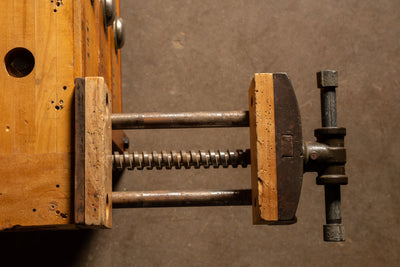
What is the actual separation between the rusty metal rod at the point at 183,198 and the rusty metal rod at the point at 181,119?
0.82ft

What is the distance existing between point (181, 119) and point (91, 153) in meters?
0.34

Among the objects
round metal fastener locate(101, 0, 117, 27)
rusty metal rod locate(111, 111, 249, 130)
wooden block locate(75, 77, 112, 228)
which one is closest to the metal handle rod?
rusty metal rod locate(111, 111, 249, 130)

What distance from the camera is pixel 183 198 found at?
1.26 m

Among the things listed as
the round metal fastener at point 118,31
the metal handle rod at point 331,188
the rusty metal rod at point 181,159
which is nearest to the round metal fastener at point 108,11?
the round metal fastener at point 118,31

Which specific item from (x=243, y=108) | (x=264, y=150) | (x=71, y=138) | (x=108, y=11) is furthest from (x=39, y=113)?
(x=243, y=108)

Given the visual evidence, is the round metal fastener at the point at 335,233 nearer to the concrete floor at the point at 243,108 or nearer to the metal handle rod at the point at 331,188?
the metal handle rod at the point at 331,188

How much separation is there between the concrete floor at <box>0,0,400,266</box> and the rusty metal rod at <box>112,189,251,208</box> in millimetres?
862

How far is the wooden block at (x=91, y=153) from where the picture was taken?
3.65 feet

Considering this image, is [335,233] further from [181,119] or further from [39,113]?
[39,113]

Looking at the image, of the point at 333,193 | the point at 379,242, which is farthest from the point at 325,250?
the point at 333,193

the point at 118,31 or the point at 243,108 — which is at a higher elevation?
the point at 118,31

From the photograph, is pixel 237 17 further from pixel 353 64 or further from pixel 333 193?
pixel 333 193

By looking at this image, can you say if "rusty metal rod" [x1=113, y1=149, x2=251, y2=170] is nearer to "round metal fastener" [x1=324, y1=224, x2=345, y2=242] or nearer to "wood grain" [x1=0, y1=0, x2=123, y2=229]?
"wood grain" [x1=0, y1=0, x2=123, y2=229]

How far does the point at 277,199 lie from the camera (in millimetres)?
1161
